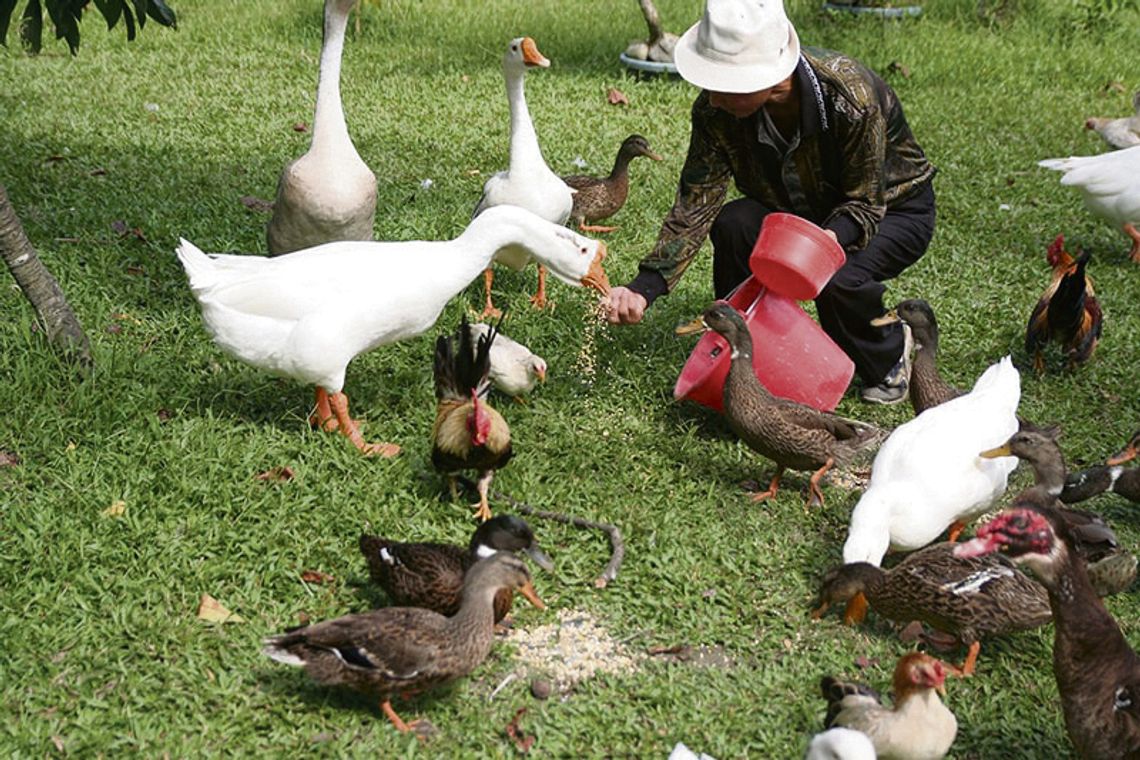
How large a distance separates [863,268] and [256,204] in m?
4.08

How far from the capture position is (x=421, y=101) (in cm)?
983

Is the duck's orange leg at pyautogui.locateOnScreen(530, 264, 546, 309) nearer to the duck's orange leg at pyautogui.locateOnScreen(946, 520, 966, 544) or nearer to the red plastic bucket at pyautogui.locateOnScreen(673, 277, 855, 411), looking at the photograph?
the red plastic bucket at pyautogui.locateOnScreen(673, 277, 855, 411)

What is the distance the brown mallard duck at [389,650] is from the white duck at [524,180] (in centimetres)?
290

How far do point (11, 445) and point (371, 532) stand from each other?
1.61 metres

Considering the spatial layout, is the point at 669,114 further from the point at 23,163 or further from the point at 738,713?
the point at 738,713

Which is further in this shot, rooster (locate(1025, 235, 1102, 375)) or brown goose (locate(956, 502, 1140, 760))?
rooster (locate(1025, 235, 1102, 375))

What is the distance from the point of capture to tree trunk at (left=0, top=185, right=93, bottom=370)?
482cm

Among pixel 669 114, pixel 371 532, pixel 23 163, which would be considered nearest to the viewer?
pixel 371 532

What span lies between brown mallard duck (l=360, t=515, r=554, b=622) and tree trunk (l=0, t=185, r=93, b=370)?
6.58 ft

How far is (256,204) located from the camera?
7383 millimetres

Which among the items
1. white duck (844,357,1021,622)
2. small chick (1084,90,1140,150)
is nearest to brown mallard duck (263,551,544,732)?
white duck (844,357,1021,622)

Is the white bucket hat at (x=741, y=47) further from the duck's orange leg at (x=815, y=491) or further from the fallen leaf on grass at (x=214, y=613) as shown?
the fallen leaf on grass at (x=214, y=613)

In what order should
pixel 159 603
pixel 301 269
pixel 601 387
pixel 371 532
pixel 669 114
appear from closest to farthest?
pixel 159 603 → pixel 371 532 → pixel 301 269 → pixel 601 387 → pixel 669 114

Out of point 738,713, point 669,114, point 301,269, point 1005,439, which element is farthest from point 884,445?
point 669,114
